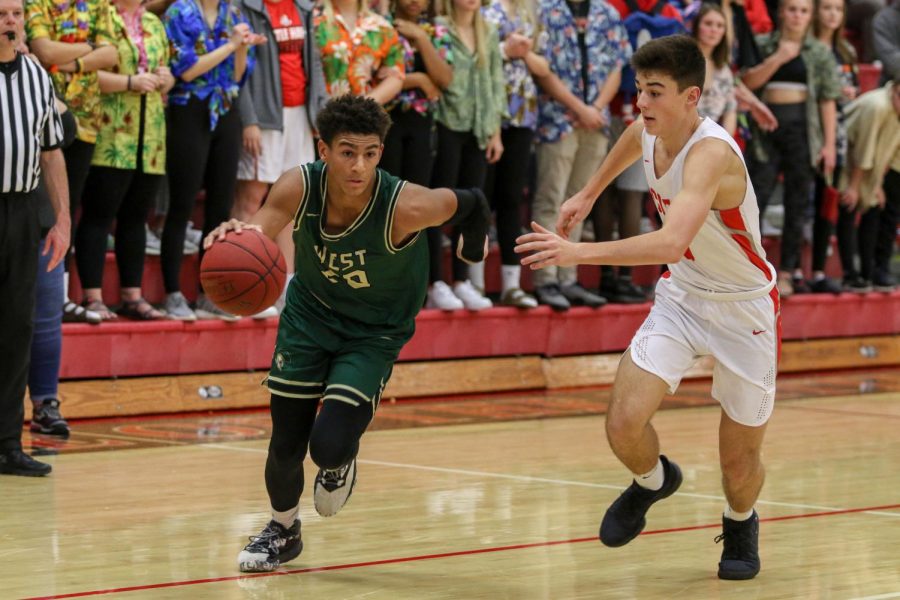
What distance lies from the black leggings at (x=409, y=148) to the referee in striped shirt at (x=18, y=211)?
273 centimetres

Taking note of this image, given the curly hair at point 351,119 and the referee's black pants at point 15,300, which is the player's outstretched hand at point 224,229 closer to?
the curly hair at point 351,119

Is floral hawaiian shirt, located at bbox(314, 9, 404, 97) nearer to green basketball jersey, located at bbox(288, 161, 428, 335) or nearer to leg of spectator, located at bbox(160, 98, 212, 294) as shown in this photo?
leg of spectator, located at bbox(160, 98, 212, 294)

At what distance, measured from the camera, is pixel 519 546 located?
5020 millimetres

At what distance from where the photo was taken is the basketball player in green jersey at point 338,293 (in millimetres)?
4555

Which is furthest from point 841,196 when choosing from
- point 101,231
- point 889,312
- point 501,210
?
point 101,231

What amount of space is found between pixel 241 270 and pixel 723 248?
1.51 meters

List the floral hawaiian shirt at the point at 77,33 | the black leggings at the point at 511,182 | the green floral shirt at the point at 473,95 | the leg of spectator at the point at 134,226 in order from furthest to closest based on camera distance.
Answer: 1. the black leggings at the point at 511,182
2. the green floral shirt at the point at 473,95
3. the leg of spectator at the point at 134,226
4. the floral hawaiian shirt at the point at 77,33

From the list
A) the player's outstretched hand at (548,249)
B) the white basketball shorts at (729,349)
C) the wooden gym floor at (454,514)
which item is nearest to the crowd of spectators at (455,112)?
the wooden gym floor at (454,514)

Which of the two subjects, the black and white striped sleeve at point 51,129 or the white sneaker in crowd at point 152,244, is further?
the white sneaker in crowd at point 152,244

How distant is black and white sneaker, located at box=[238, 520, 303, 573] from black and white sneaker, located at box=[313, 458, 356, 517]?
12 cm

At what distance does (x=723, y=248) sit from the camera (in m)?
4.67

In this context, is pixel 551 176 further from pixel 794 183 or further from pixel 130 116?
pixel 130 116

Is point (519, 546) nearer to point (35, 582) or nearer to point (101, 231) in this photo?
point (35, 582)

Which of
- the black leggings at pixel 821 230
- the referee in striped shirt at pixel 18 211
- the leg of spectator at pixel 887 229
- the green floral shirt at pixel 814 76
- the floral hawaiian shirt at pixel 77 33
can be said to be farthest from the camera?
the leg of spectator at pixel 887 229
